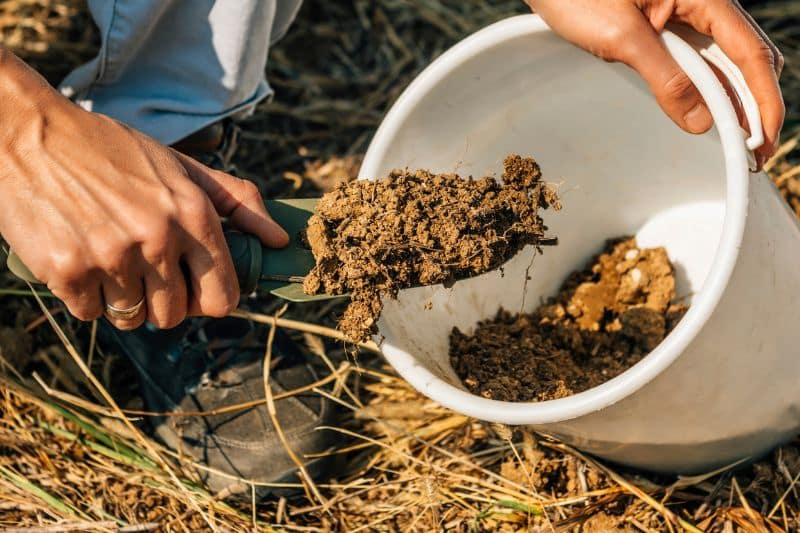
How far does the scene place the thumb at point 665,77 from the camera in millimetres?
938

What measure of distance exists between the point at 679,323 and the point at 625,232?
1.92 feet

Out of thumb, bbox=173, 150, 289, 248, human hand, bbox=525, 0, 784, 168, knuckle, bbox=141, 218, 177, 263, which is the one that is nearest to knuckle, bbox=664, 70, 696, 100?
human hand, bbox=525, 0, 784, 168

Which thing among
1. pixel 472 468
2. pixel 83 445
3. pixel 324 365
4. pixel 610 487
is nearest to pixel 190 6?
pixel 324 365

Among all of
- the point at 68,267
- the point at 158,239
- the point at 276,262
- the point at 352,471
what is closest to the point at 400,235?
the point at 276,262

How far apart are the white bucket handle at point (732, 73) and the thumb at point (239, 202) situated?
1.83 ft

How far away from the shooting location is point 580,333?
4.12 feet

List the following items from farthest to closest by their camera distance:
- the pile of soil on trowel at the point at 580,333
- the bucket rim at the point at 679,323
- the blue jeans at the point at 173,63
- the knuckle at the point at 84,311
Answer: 1. the blue jeans at the point at 173,63
2. the pile of soil on trowel at the point at 580,333
3. the knuckle at the point at 84,311
4. the bucket rim at the point at 679,323

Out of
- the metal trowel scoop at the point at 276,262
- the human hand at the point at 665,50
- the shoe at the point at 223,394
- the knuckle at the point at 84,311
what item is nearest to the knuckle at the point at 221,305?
the metal trowel scoop at the point at 276,262

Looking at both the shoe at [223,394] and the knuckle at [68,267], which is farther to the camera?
the shoe at [223,394]

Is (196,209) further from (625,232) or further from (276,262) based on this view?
(625,232)

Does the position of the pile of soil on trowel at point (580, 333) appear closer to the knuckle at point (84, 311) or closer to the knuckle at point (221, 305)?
the knuckle at point (221, 305)

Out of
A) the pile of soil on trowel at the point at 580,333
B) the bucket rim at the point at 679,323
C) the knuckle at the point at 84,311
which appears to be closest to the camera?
the bucket rim at the point at 679,323

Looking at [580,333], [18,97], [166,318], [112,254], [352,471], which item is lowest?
[352,471]

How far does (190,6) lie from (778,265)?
3.06ft
